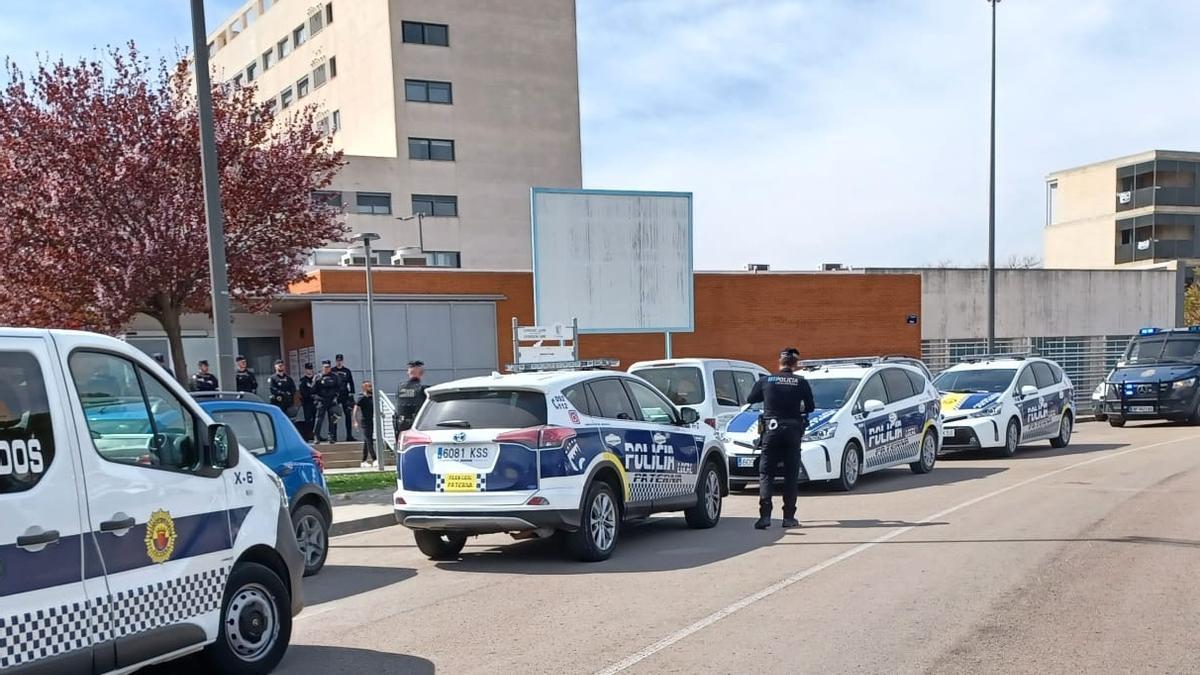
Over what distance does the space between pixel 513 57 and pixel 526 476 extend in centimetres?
4278

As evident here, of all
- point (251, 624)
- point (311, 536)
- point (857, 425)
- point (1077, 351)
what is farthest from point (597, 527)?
point (1077, 351)

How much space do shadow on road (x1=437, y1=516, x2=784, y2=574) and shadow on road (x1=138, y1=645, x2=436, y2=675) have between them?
2.80 m

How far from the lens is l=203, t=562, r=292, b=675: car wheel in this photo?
587cm

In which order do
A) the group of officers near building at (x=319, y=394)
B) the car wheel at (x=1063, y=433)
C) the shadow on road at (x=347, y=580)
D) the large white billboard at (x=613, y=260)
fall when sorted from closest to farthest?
the shadow on road at (x=347, y=580) < the group of officers near building at (x=319, y=394) < the car wheel at (x=1063, y=433) < the large white billboard at (x=613, y=260)

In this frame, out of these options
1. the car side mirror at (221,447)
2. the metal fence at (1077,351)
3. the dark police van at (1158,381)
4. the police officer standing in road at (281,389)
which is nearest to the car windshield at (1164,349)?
the dark police van at (1158,381)

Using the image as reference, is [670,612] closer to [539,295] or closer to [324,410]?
[324,410]

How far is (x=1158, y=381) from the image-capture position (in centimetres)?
2559

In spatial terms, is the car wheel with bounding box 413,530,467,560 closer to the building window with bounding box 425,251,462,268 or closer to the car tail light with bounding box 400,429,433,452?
the car tail light with bounding box 400,429,433,452

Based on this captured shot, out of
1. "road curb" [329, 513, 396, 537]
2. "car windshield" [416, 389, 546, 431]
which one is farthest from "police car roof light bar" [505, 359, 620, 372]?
"road curb" [329, 513, 396, 537]

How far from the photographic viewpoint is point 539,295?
24469 mm

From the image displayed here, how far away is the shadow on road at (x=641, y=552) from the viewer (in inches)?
369

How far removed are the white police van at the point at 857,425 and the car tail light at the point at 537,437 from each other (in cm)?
518

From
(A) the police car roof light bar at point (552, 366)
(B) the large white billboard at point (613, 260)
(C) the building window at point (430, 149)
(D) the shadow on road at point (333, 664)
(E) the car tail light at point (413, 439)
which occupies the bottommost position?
(D) the shadow on road at point (333, 664)

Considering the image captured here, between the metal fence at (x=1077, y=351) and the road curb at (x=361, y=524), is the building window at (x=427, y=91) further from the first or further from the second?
the road curb at (x=361, y=524)
